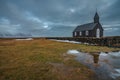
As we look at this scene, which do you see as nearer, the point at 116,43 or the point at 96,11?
the point at 116,43

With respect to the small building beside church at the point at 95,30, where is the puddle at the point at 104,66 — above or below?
below

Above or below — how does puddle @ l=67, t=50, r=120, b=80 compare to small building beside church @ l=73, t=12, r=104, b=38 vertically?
below

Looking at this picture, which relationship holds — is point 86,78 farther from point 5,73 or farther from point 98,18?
point 98,18

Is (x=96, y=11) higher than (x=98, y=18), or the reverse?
(x=96, y=11)

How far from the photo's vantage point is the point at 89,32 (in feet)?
179

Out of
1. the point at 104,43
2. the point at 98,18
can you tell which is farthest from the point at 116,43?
the point at 98,18

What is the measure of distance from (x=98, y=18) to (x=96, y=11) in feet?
14.4

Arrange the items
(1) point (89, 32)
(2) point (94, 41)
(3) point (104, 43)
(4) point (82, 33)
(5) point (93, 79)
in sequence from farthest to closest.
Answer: (4) point (82, 33) → (1) point (89, 32) → (2) point (94, 41) → (3) point (104, 43) → (5) point (93, 79)

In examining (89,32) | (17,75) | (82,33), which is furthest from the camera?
(82,33)

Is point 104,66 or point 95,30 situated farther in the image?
point 95,30

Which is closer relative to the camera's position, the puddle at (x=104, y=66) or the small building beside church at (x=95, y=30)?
the puddle at (x=104, y=66)

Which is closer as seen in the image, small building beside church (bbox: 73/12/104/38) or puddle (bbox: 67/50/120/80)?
puddle (bbox: 67/50/120/80)

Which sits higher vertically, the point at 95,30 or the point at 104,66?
the point at 95,30

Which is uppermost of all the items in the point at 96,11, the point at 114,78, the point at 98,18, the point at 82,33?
the point at 96,11
